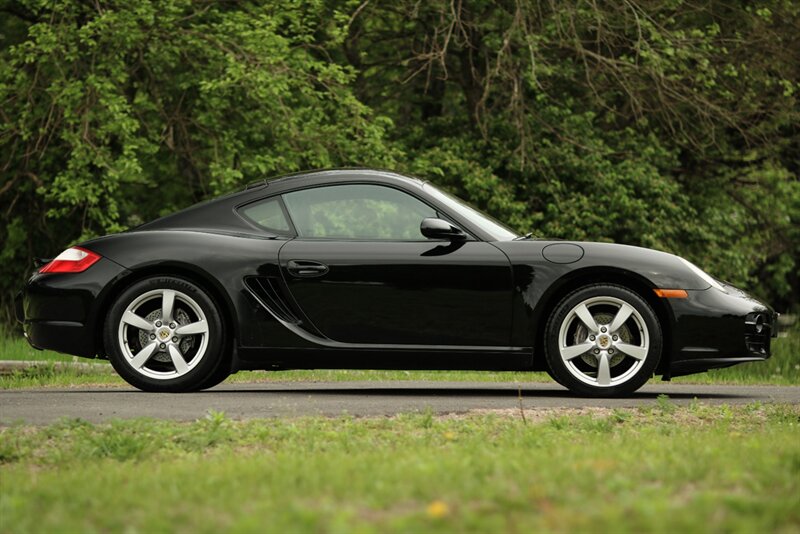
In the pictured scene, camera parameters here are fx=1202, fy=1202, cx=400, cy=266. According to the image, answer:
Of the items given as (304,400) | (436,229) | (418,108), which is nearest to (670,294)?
(436,229)

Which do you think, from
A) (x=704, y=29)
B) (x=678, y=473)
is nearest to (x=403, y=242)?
(x=678, y=473)

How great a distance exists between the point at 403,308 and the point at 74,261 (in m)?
2.25

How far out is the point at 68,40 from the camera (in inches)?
679

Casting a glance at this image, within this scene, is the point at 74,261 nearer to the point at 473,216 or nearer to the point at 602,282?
the point at 473,216

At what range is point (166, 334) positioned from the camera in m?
7.88

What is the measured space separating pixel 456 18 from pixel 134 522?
49.5 feet

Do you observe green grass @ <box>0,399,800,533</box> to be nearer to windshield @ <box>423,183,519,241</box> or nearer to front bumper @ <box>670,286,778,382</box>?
front bumper @ <box>670,286,778,382</box>

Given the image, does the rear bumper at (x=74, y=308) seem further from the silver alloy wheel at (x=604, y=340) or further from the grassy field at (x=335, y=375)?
the silver alloy wheel at (x=604, y=340)

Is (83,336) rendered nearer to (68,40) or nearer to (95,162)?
(95,162)

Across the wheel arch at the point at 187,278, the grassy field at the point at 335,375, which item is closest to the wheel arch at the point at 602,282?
the wheel arch at the point at 187,278

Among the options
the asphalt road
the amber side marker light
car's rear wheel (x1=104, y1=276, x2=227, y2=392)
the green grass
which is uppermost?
the amber side marker light

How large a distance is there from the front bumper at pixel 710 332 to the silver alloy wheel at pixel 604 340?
0.25 meters

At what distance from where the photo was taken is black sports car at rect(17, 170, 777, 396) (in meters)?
7.80

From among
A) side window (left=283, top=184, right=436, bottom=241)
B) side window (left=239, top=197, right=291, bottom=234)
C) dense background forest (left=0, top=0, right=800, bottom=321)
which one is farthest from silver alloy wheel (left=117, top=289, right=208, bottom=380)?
dense background forest (left=0, top=0, right=800, bottom=321)
